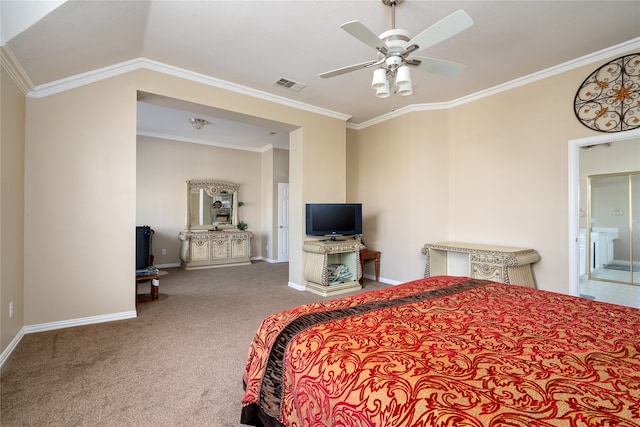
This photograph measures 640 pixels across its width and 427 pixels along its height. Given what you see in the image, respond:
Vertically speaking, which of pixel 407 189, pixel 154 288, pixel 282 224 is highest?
pixel 407 189

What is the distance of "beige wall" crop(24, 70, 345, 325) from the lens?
2971mm

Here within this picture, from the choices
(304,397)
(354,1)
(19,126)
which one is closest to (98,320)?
(19,126)

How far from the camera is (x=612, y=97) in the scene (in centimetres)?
318

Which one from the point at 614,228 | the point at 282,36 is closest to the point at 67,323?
the point at 282,36

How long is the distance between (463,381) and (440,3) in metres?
2.72

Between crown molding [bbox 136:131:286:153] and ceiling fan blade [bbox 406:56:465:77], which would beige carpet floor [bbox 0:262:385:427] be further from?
crown molding [bbox 136:131:286:153]

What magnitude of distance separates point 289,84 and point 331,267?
272 cm

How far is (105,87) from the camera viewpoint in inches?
127

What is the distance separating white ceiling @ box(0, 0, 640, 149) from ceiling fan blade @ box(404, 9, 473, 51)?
2.03ft

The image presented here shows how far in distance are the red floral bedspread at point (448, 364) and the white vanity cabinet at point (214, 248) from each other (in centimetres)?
533

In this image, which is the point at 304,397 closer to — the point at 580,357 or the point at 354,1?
the point at 580,357

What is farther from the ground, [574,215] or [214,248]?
[574,215]

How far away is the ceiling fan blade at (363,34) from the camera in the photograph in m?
1.89

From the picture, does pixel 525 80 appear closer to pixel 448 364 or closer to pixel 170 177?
pixel 448 364
